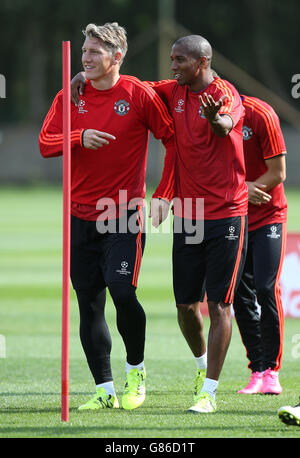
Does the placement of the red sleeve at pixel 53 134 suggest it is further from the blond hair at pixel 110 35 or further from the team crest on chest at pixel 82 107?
the blond hair at pixel 110 35

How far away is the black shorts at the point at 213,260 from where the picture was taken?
6340mm

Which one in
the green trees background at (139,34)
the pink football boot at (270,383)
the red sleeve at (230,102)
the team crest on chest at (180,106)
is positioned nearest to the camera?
the red sleeve at (230,102)

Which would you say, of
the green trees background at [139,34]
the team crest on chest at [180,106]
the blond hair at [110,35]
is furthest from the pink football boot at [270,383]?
the green trees background at [139,34]

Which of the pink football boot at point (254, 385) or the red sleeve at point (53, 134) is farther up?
the red sleeve at point (53, 134)

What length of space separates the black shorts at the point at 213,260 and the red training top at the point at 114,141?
0.48 metres

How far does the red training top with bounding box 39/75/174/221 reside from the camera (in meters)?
6.43

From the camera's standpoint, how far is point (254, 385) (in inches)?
284

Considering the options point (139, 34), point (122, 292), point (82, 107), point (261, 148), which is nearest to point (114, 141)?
point (82, 107)

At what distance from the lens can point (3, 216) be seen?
29203 millimetres

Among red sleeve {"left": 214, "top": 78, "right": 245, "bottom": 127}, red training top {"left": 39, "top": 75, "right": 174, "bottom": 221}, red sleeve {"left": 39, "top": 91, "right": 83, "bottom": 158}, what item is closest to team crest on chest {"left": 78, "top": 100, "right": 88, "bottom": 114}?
red training top {"left": 39, "top": 75, "right": 174, "bottom": 221}

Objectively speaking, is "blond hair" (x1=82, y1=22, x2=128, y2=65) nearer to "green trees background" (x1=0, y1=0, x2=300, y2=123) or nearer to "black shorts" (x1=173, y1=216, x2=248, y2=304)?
"black shorts" (x1=173, y1=216, x2=248, y2=304)

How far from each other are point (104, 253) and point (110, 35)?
1.44 meters
